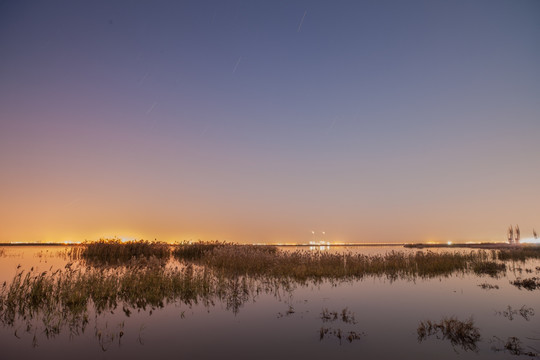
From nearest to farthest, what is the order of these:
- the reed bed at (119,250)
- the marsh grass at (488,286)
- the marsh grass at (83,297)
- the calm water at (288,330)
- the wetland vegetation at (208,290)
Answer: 1. the calm water at (288,330)
2. the wetland vegetation at (208,290)
3. the marsh grass at (83,297)
4. the marsh grass at (488,286)
5. the reed bed at (119,250)

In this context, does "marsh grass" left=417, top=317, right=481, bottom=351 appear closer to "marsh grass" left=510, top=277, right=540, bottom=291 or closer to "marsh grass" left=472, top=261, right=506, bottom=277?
"marsh grass" left=510, top=277, right=540, bottom=291

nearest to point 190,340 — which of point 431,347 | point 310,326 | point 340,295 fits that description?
point 310,326

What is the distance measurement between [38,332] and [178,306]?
17.9 feet

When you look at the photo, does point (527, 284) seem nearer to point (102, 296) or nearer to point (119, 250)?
point (102, 296)

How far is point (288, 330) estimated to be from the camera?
11453 mm

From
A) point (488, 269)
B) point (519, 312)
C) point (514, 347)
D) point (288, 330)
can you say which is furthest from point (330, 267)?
point (514, 347)

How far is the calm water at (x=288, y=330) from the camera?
9.29 metres

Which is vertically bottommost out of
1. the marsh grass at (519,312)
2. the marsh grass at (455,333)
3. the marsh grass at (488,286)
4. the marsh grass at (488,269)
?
the marsh grass at (488,269)

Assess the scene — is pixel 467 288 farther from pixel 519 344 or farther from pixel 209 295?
pixel 209 295

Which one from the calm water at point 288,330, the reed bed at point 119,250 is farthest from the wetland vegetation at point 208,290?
the reed bed at point 119,250

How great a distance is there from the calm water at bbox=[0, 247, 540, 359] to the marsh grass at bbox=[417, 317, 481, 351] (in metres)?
0.23

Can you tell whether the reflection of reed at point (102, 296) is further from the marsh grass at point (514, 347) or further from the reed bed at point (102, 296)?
the marsh grass at point (514, 347)

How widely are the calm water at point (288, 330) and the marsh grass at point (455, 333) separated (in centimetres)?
23

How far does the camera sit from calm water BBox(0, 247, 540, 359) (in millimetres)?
9289
